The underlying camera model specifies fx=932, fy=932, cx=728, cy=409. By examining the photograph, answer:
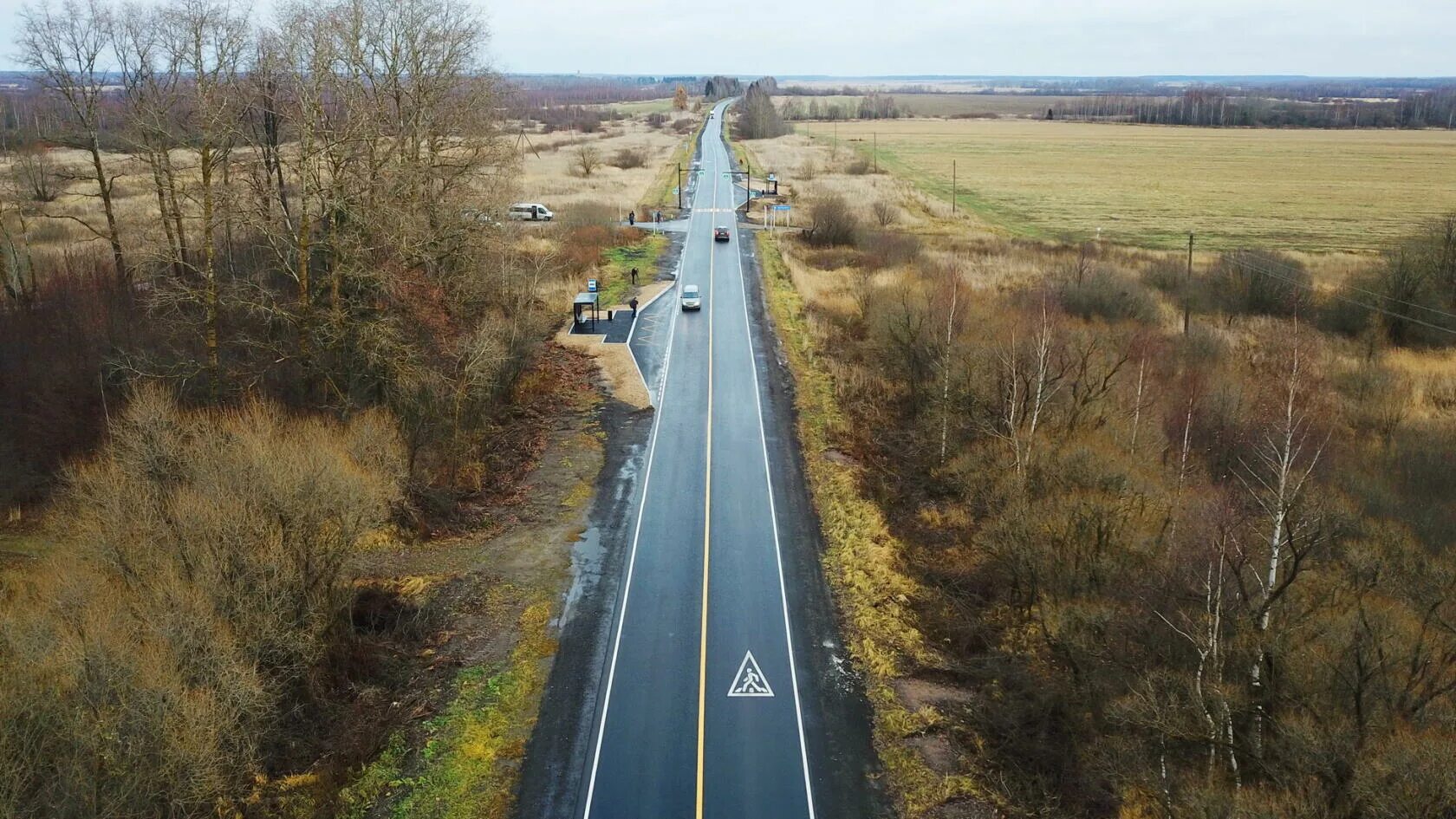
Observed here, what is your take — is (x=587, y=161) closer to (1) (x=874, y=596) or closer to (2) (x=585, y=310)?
(2) (x=585, y=310)

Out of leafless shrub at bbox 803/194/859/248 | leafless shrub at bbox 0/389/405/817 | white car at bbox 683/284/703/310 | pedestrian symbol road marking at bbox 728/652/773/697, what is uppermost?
leafless shrub at bbox 803/194/859/248

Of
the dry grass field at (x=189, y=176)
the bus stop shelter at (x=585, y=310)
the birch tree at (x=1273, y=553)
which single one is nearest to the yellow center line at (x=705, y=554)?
the bus stop shelter at (x=585, y=310)

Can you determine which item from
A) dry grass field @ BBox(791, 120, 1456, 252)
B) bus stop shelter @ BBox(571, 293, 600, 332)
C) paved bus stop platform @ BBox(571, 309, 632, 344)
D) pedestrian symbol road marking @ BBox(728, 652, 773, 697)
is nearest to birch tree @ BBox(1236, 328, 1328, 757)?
pedestrian symbol road marking @ BBox(728, 652, 773, 697)

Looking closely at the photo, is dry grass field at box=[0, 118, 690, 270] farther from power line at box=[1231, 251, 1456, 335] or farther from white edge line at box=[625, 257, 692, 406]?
power line at box=[1231, 251, 1456, 335]

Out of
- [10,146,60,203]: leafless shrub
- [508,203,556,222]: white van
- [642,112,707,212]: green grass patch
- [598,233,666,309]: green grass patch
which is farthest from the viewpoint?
[642,112,707,212]: green grass patch

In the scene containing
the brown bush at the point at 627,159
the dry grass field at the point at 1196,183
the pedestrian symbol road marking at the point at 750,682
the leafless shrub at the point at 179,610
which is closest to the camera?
the leafless shrub at the point at 179,610

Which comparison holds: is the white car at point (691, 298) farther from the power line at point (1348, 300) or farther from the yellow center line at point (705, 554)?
the power line at point (1348, 300)
